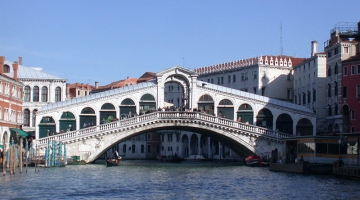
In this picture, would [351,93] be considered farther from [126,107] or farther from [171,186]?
[171,186]

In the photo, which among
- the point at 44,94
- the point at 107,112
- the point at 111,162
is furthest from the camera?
the point at 44,94

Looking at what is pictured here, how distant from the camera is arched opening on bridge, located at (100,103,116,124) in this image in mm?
55628

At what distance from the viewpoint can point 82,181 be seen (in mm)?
35719

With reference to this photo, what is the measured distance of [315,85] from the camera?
60.6 meters

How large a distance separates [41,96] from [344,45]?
25.8 metres

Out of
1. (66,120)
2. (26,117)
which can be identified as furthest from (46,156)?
(26,117)

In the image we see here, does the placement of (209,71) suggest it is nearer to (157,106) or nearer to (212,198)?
(157,106)

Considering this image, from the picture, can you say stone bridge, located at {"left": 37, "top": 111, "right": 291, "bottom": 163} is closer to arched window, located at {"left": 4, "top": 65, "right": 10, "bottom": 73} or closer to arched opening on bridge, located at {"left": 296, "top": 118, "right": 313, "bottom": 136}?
arched opening on bridge, located at {"left": 296, "top": 118, "right": 313, "bottom": 136}

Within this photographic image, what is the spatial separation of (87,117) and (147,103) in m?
4.64

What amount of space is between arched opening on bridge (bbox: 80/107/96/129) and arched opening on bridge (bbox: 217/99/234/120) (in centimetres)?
967

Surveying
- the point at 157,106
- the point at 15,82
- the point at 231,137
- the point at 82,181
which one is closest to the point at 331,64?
the point at 231,137

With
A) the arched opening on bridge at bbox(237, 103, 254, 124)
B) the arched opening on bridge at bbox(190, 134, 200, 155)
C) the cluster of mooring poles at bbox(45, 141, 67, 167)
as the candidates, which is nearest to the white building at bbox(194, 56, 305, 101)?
the arched opening on bridge at bbox(190, 134, 200, 155)

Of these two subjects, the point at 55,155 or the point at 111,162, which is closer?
the point at 55,155

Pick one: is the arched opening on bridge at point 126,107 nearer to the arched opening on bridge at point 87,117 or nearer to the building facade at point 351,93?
the arched opening on bridge at point 87,117
